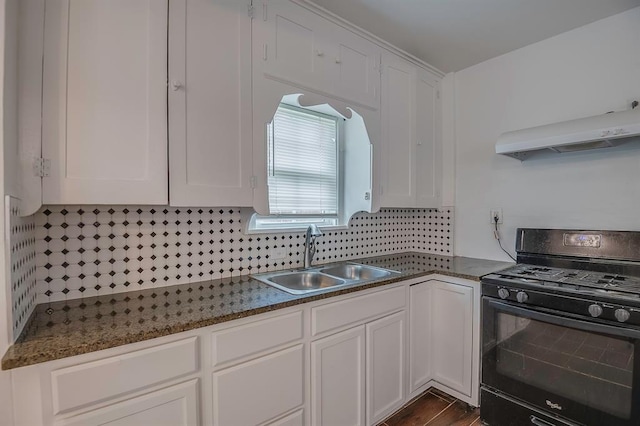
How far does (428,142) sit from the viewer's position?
2.62 metres

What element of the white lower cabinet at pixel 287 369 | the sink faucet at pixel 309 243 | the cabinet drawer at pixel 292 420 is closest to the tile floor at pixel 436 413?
the white lower cabinet at pixel 287 369

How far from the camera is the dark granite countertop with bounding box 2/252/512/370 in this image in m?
0.94

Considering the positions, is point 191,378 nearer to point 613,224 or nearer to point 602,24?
point 613,224

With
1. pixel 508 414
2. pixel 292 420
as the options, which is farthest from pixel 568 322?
pixel 292 420

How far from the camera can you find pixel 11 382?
0.88 m

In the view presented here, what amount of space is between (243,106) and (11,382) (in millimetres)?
1322

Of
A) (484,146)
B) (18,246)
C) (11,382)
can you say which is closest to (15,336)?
(11,382)

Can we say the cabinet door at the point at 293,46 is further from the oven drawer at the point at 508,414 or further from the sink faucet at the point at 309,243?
the oven drawer at the point at 508,414

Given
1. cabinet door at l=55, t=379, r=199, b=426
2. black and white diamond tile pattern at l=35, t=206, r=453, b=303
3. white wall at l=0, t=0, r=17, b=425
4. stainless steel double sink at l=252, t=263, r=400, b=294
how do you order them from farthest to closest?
stainless steel double sink at l=252, t=263, r=400, b=294
black and white diamond tile pattern at l=35, t=206, r=453, b=303
cabinet door at l=55, t=379, r=199, b=426
white wall at l=0, t=0, r=17, b=425

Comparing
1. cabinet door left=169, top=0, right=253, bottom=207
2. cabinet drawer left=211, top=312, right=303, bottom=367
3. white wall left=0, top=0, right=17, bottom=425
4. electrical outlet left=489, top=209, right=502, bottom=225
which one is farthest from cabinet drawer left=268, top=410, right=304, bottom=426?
electrical outlet left=489, top=209, right=502, bottom=225

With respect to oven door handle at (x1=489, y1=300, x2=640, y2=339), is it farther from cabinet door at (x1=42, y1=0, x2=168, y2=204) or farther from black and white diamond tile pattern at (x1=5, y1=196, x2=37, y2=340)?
black and white diamond tile pattern at (x1=5, y1=196, x2=37, y2=340)

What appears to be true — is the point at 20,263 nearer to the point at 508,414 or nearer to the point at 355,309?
the point at 355,309

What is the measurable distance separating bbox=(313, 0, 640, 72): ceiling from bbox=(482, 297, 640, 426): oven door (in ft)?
5.80

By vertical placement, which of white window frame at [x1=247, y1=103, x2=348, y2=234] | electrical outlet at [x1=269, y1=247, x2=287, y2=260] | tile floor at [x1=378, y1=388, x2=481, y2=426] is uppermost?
white window frame at [x1=247, y1=103, x2=348, y2=234]
